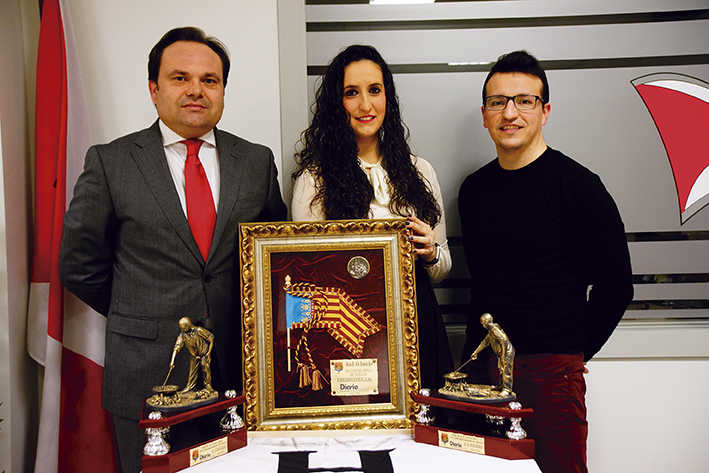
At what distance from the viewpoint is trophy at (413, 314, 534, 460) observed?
1.19 metres

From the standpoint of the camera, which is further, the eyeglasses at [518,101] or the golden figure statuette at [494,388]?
Answer: the eyeglasses at [518,101]

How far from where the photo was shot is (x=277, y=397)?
4.33ft

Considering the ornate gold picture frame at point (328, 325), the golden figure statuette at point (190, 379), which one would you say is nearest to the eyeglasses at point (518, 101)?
the ornate gold picture frame at point (328, 325)

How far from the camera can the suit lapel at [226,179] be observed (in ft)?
5.07

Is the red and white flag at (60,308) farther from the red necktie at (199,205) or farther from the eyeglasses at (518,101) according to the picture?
the eyeglasses at (518,101)

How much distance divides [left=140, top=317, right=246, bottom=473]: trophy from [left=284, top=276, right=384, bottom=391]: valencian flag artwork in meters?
0.19

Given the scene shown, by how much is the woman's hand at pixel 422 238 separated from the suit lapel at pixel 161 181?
656 mm

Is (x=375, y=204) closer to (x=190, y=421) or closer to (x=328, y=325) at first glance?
(x=328, y=325)

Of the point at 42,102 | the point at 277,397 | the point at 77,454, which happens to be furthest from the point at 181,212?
the point at 77,454

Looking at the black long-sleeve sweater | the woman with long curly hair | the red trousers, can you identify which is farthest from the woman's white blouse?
the red trousers

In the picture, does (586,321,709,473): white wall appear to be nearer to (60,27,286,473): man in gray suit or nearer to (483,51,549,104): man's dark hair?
(483,51,549,104): man's dark hair

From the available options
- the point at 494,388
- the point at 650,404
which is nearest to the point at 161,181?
the point at 494,388

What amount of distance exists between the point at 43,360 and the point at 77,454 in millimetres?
375

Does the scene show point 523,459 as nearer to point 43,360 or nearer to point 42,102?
point 43,360
